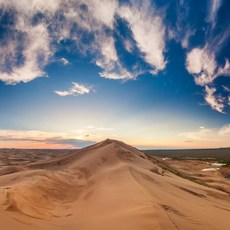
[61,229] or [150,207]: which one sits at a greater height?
[150,207]

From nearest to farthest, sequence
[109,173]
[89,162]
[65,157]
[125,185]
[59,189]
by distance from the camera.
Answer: [125,185]
[59,189]
[109,173]
[89,162]
[65,157]

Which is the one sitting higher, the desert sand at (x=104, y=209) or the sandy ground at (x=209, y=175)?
the desert sand at (x=104, y=209)

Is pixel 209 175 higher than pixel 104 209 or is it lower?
lower

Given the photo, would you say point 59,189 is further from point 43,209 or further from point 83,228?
point 83,228

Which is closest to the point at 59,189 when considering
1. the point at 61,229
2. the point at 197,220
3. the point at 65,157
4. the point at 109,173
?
the point at 109,173

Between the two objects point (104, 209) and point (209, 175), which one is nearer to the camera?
point (104, 209)

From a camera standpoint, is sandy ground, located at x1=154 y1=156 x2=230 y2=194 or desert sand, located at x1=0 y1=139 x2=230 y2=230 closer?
Result: desert sand, located at x1=0 y1=139 x2=230 y2=230

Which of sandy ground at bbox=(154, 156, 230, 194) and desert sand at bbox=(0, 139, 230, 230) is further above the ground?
desert sand at bbox=(0, 139, 230, 230)

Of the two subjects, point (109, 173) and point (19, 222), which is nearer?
point (19, 222)

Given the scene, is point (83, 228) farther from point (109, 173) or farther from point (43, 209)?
point (109, 173)

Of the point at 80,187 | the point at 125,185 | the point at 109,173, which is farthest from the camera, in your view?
the point at 109,173

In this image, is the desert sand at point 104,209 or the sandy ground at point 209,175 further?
the sandy ground at point 209,175
